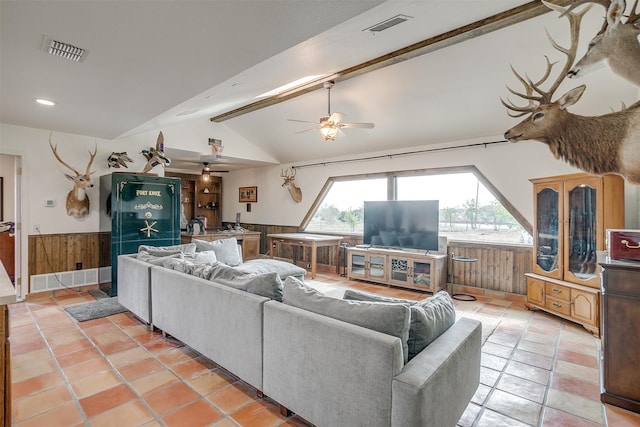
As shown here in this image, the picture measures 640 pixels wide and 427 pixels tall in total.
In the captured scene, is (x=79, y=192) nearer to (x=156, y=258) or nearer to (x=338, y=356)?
(x=156, y=258)

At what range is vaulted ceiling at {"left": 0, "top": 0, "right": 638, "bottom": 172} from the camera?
1.94 metres

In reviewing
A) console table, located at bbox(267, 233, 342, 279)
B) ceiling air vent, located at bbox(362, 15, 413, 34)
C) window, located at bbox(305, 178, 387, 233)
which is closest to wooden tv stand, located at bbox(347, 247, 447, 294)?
console table, located at bbox(267, 233, 342, 279)

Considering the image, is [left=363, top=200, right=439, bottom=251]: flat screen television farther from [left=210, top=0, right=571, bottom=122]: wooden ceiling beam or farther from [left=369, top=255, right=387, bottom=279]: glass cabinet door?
[left=210, top=0, right=571, bottom=122]: wooden ceiling beam

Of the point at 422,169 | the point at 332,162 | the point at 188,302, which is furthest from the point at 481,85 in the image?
the point at 188,302

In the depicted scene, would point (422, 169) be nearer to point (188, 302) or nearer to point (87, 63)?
point (188, 302)

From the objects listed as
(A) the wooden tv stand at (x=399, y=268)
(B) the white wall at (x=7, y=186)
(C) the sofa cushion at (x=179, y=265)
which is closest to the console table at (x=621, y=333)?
(A) the wooden tv stand at (x=399, y=268)

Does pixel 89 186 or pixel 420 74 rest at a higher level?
pixel 420 74

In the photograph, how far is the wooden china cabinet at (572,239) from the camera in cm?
335

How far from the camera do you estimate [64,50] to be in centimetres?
234

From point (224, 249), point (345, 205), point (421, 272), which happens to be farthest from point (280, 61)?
point (345, 205)

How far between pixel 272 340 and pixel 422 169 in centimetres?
437

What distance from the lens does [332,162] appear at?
6867 millimetres

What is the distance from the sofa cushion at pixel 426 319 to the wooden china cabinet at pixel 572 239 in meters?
2.37

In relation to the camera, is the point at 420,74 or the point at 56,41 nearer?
the point at 56,41
